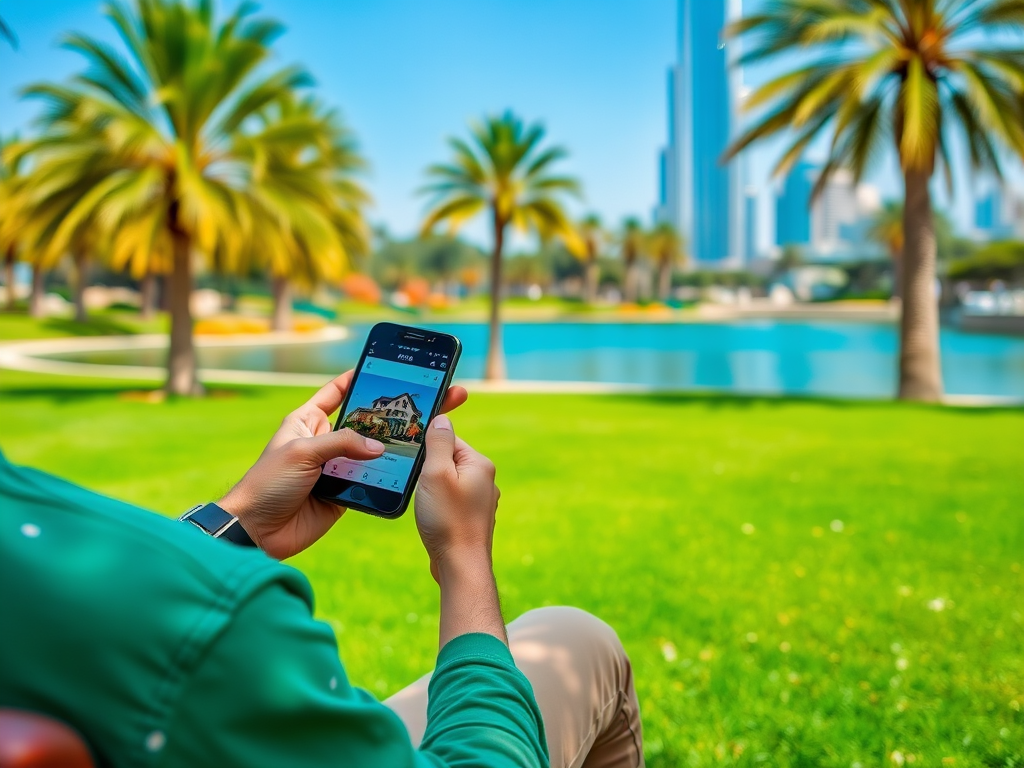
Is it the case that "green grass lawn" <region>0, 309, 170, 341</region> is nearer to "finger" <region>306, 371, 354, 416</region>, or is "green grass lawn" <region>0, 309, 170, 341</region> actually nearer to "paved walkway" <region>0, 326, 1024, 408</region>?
"paved walkway" <region>0, 326, 1024, 408</region>

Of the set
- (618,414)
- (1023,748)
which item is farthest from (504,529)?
(618,414)

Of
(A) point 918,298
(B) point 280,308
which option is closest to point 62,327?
(B) point 280,308

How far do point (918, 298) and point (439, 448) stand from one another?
44.1 feet

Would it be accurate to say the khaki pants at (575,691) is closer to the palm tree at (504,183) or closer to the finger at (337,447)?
the finger at (337,447)

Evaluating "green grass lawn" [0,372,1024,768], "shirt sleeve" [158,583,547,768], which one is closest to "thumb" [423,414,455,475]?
"shirt sleeve" [158,583,547,768]

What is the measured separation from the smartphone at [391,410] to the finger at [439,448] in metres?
0.18

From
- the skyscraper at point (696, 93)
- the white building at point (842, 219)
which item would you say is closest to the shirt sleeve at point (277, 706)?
the skyscraper at point (696, 93)

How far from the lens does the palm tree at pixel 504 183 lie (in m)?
19.0

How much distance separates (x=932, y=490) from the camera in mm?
6754

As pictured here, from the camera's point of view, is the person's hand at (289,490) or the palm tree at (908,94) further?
the palm tree at (908,94)

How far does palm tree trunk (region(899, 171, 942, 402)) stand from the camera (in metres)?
13.0

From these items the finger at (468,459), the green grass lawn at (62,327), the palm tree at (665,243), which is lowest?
the finger at (468,459)

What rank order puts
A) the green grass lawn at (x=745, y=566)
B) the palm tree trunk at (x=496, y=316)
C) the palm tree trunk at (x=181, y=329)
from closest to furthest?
the green grass lawn at (x=745, y=566), the palm tree trunk at (x=181, y=329), the palm tree trunk at (x=496, y=316)

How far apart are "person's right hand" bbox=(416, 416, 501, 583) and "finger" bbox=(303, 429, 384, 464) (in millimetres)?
162
